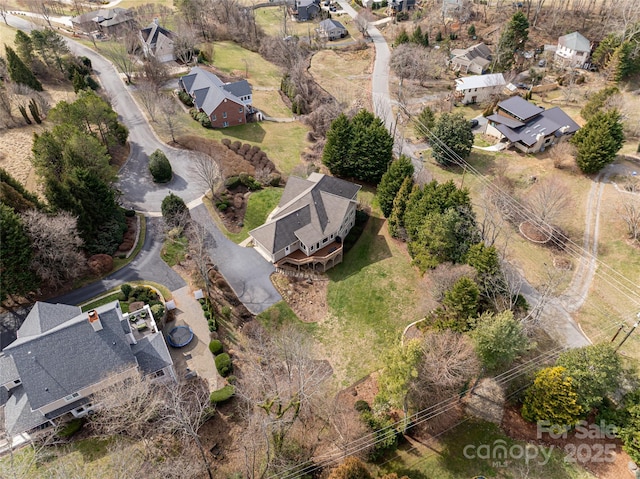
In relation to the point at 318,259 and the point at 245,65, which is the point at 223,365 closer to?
the point at 318,259

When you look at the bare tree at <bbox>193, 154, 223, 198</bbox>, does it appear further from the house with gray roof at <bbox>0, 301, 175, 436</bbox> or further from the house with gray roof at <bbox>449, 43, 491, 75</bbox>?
the house with gray roof at <bbox>449, 43, 491, 75</bbox>

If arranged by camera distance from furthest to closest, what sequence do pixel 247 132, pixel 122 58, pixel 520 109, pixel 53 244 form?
pixel 122 58 < pixel 247 132 < pixel 520 109 < pixel 53 244

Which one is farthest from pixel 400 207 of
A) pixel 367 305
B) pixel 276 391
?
pixel 276 391

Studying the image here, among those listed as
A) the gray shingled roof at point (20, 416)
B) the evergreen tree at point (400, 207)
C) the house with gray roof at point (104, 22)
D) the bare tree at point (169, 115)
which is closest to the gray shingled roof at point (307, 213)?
the evergreen tree at point (400, 207)

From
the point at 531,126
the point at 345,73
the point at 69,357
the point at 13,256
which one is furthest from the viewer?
the point at 345,73

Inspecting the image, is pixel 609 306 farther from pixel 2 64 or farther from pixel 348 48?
pixel 2 64

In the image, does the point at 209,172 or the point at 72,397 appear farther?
the point at 209,172

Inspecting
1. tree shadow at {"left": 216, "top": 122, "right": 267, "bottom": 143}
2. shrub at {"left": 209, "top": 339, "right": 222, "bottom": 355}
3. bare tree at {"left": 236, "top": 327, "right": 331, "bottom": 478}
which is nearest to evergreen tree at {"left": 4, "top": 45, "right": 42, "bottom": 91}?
tree shadow at {"left": 216, "top": 122, "right": 267, "bottom": 143}
